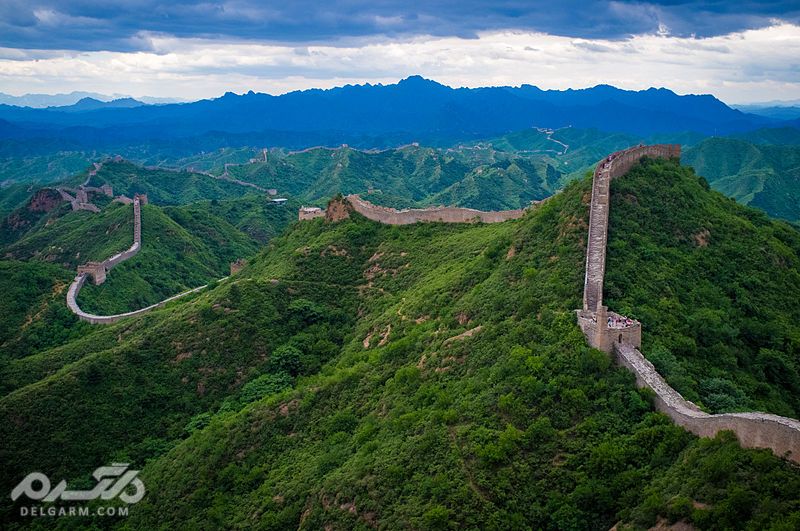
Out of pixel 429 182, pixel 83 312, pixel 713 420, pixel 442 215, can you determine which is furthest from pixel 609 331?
pixel 429 182

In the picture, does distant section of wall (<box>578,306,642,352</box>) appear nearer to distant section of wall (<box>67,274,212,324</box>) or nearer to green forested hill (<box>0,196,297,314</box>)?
distant section of wall (<box>67,274,212,324</box>)

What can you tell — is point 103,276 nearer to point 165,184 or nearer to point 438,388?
point 438,388

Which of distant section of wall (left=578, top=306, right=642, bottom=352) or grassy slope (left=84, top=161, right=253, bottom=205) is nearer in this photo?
distant section of wall (left=578, top=306, right=642, bottom=352)

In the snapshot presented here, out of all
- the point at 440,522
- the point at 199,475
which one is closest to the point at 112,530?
the point at 199,475

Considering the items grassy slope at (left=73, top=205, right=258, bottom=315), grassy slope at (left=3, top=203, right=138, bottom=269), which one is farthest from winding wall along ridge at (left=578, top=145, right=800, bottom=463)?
grassy slope at (left=3, top=203, right=138, bottom=269)

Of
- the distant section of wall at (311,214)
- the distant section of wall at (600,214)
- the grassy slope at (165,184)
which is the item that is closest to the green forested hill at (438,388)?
the distant section of wall at (600,214)

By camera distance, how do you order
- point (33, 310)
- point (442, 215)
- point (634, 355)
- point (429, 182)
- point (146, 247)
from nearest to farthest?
point (634, 355) < point (442, 215) < point (33, 310) < point (146, 247) < point (429, 182)
